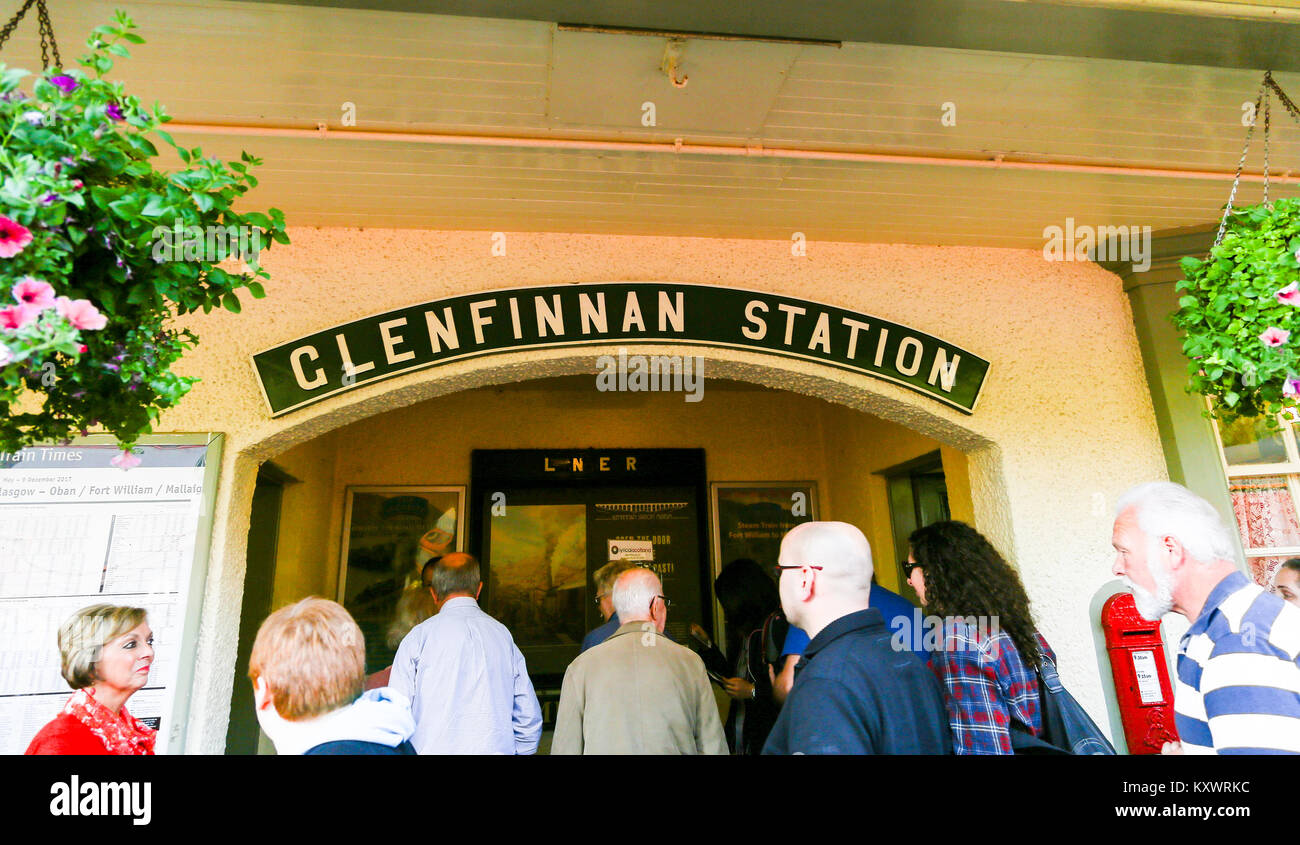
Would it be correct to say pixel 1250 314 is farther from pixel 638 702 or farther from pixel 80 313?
pixel 80 313

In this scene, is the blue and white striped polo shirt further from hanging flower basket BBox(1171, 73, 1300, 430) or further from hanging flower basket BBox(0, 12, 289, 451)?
hanging flower basket BBox(0, 12, 289, 451)

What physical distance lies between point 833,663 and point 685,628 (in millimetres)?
3386

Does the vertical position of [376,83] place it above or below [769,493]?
above

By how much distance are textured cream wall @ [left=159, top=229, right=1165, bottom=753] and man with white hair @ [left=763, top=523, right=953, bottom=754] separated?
146cm

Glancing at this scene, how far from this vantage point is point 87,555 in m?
2.68

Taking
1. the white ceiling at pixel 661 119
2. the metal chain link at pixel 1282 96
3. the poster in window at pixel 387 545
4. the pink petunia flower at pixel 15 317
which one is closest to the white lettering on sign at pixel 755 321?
the white ceiling at pixel 661 119

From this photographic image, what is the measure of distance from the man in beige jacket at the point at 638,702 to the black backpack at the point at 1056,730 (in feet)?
2.71

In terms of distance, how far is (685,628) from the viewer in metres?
4.95

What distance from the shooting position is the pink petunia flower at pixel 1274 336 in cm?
193

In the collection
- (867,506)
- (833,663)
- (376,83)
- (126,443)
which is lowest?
(833,663)

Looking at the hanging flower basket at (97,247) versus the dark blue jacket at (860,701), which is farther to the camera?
the dark blue jacket at (860,701)

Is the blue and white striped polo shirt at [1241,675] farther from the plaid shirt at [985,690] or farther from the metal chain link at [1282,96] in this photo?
the metal chain link at [1282,96]
